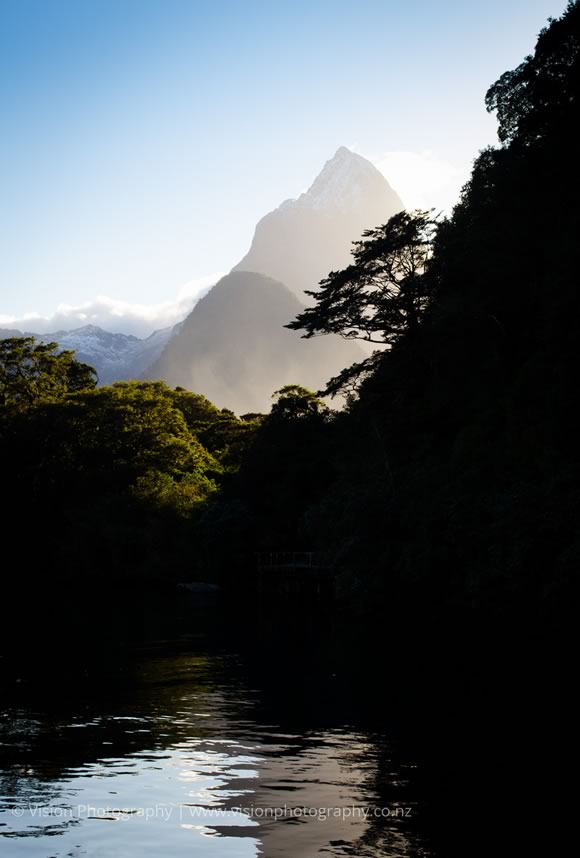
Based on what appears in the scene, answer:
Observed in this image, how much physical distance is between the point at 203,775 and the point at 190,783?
519 millimetres

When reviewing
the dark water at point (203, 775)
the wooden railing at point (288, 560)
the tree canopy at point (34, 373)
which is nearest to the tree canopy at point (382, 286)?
the wooden railing at point (288, 560)

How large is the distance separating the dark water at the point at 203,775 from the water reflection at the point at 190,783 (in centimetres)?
3

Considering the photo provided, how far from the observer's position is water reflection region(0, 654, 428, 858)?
10867 millimetres

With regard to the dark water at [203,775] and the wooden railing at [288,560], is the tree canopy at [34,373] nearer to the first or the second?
the wooden railing at [288,560]

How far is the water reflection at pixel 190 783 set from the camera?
428 inches

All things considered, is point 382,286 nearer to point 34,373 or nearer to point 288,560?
point 288,560

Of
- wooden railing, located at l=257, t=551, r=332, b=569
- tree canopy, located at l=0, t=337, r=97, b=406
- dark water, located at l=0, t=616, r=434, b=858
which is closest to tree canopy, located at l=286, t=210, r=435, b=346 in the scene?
wooden railing, located at l=257, t=551, r=332, b=569

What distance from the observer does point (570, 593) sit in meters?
27.5

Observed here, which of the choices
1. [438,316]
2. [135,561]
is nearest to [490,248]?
[438,316]

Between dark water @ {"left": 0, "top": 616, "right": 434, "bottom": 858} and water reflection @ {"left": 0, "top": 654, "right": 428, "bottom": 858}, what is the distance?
0.03 meters

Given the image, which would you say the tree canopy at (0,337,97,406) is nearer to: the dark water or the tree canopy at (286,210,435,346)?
the tree canopy at (286,210,435,346)

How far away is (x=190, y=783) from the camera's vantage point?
13.5 m

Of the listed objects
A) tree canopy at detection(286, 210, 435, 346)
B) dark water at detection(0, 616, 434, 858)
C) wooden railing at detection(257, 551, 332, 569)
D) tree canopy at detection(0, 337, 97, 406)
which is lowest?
dark water at detection(0, 616, 434, 858)

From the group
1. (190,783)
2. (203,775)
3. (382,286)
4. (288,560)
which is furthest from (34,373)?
(190,783)
